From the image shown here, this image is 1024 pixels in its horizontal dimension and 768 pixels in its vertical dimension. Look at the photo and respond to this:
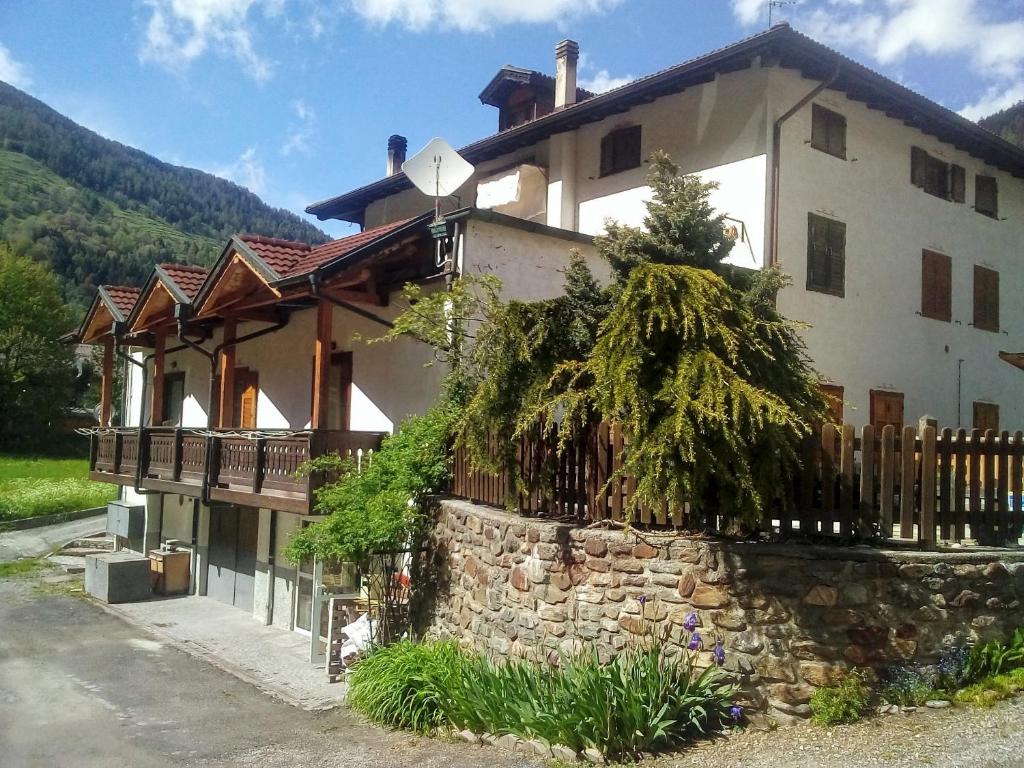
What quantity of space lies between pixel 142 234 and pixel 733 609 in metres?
124

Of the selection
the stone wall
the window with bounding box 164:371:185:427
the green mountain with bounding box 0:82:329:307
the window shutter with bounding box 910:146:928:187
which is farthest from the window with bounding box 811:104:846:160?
the green mountain with bounding box 0:82:329:307

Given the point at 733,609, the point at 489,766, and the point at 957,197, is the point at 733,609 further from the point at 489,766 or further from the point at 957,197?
the point at 957,197

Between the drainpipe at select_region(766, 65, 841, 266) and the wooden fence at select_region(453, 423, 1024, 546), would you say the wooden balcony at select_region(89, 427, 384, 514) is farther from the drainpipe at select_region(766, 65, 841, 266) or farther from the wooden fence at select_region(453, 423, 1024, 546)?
the drainpipe at select_region(766, 65, 841, 266)

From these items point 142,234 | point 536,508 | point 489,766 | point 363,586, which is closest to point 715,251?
point 536,508

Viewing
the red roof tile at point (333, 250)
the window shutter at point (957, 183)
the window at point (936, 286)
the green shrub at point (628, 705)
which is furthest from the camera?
the window shutter at point (957, 183)

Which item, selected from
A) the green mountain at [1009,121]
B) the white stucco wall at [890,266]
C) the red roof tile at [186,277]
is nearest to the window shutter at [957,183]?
the white stucco wall at [890,266]

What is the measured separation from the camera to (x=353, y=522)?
10.4 m

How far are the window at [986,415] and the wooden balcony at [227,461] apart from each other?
11.8 meters

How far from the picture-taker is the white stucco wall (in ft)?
46.1

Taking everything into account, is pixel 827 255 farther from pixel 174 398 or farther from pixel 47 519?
pixel 47 519

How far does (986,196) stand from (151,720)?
17.4m

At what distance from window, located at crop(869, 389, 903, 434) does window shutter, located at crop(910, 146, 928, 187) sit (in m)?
3.97

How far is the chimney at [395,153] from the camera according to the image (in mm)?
23438

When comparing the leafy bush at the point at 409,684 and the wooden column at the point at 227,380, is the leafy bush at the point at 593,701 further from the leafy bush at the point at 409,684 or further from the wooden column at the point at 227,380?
the wooden column at the point at 227,380
